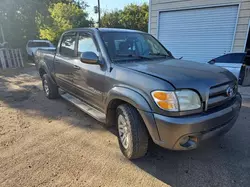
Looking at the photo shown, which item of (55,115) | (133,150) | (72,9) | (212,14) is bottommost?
(55,115)

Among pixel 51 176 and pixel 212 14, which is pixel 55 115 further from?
pixel 212 14

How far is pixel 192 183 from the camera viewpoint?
211 cm

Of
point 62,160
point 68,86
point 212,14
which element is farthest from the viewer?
point 212,14

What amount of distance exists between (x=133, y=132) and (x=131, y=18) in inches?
758

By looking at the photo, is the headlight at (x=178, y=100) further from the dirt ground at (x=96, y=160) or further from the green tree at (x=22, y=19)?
the green tree at (x=22, y=19)

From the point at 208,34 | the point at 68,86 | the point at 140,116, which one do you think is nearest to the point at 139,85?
the point at 140,116

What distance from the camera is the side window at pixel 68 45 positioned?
363 centimetres

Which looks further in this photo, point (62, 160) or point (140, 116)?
point (62, 160)

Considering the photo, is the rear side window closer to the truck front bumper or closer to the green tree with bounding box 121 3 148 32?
the truck front bumper

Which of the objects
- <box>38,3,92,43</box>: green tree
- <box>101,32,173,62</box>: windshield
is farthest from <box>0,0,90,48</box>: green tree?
<box>101,32,173,62</box>: windshield

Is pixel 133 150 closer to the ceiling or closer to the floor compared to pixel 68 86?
closer to the floor

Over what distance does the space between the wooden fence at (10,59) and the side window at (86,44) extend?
979 centimetres

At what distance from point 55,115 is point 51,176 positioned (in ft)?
6.76

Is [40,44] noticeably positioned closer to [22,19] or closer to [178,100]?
[22,19]
